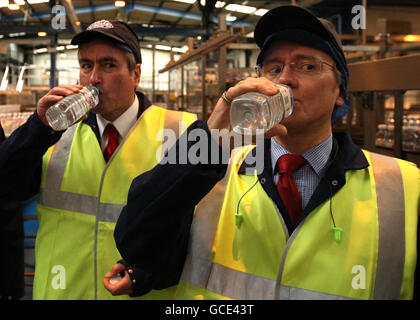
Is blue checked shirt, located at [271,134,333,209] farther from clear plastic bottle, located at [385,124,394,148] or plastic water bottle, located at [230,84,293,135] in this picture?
clear plastic bottle, located at [385,124,394,148]

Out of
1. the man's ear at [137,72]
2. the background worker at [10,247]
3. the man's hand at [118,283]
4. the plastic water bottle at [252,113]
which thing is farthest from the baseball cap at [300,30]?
the background worker at [10,247]

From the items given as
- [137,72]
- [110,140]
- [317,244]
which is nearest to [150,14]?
[137,72]

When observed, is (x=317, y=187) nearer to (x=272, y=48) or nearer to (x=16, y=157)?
(x=272, y=48)

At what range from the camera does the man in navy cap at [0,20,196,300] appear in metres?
1.77

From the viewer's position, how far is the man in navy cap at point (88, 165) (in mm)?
1766

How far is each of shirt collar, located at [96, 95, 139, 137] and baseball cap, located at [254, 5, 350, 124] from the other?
0.94m

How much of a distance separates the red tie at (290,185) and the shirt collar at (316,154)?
0.07 feet

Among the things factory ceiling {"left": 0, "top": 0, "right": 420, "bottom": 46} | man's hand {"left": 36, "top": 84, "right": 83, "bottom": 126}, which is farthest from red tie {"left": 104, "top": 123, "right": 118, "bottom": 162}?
factory ceiling {"left": 0, "top": 0, "right": 420, "bottom": 46}

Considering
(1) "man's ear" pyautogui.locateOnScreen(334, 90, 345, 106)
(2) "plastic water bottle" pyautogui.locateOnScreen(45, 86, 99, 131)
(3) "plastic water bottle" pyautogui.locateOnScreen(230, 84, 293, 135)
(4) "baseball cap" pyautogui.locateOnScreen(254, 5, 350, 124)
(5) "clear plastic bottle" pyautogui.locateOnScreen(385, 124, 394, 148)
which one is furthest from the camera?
(5) "clear plastic bottle" pyautogui.locateOnScreen(385, 124, 394, 148)

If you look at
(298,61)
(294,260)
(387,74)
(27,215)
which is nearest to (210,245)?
(294,260)

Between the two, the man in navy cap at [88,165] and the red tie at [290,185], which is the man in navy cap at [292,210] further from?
the man in navy cap at [88,165]

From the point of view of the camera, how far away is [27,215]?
2980mm

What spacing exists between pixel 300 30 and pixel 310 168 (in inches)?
15.9
